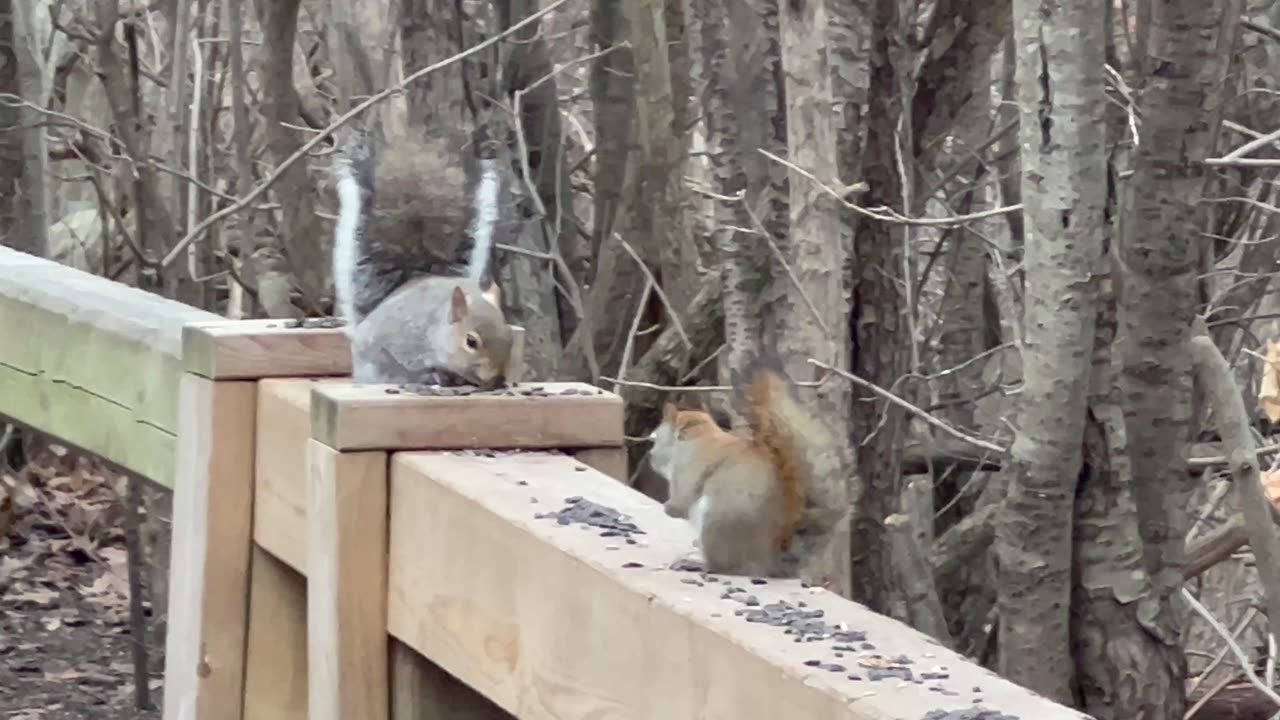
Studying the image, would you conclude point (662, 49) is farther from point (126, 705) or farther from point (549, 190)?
point (126, 705)

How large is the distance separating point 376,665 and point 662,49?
8.06 feet

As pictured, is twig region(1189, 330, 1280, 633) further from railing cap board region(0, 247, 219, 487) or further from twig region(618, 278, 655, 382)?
twig region(618, 278, 655, 382)

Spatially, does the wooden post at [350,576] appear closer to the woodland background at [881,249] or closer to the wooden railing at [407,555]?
the wooden railing at [407,555]

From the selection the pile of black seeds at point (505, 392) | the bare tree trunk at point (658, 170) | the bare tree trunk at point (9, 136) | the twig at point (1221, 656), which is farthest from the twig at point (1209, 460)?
the bare tree trunk at point (9, 136)

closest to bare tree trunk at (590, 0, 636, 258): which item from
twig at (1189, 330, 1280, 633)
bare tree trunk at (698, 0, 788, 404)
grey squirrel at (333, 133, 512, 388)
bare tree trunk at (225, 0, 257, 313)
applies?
bare tree trunk at (225, 0, 257, 313)

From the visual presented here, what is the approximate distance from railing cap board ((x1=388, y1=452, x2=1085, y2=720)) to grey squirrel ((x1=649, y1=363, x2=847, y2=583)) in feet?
0.10

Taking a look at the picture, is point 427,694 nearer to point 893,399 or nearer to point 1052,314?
point 893,399

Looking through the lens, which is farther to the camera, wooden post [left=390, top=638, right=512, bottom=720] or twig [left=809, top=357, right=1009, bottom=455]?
twig [left=809, top=357, right=1009, bottom=455]

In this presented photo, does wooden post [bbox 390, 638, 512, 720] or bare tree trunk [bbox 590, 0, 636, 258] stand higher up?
bare tree trunk [bbox 590, 0, 636, 258]

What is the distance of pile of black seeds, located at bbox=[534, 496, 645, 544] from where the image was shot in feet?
4.06

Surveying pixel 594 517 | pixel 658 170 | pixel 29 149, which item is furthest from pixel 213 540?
pixel 29 149

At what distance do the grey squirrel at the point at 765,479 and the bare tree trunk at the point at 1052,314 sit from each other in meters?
1.26

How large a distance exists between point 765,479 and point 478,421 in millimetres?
295

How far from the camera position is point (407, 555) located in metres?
1.47
